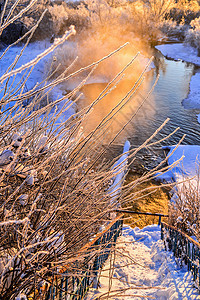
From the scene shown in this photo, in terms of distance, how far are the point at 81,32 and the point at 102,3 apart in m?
11.2

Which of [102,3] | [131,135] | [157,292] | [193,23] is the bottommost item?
[131,135]

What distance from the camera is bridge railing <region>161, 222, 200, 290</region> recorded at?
5.17m

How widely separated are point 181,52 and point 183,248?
32.8 metres

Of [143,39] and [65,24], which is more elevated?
[65,24]

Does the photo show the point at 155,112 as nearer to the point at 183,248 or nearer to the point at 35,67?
the point at 35,67

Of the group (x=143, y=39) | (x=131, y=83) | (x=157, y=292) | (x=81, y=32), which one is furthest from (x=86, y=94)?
(x=143, y=39)

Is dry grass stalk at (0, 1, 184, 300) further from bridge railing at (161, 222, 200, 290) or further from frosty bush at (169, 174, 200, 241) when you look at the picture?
frosty bush at (169, 174, 200, 241)

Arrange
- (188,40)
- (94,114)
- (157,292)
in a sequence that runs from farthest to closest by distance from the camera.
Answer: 1. (188,40)
2. (94,114)
3. (157,292)

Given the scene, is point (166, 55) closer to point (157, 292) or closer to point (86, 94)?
point (86, 94)

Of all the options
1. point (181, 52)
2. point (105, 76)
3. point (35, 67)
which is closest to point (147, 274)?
point (35, 67)

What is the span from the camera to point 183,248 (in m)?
5.95

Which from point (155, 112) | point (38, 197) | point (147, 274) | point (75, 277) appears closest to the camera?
point (38, 197)

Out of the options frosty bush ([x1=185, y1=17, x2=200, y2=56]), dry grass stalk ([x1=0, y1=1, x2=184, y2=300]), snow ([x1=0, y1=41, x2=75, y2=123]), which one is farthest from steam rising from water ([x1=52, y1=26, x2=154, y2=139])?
dry grass stalk ([x1=0, y1=1, x2=184, y2=300])

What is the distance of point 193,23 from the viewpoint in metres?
38.5
